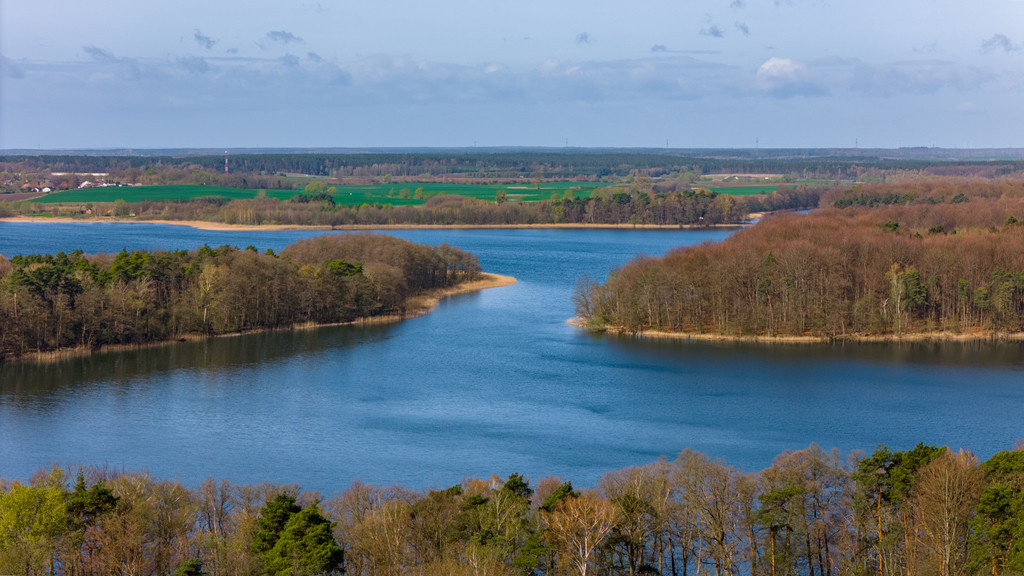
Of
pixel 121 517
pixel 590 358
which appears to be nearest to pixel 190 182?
pixel 590 358

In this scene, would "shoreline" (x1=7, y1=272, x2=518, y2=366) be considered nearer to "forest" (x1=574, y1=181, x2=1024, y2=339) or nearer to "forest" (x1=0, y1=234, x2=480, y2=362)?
"forest" (x1=0, y1=234, x2=480, y2=362)

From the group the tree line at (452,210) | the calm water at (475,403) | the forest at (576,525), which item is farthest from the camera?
the tree line at (452,210)

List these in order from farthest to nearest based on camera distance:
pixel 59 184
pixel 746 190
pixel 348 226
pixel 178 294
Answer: pixel 746 190 → pixel 59 184 → pixel 348 226 → pixel 178 294

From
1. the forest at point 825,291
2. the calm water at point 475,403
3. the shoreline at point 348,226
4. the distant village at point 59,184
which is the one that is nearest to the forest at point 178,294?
the calm water at point 475,403

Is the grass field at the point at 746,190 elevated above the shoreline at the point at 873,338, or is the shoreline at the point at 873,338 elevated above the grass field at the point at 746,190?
the grass field at the point at 746,190

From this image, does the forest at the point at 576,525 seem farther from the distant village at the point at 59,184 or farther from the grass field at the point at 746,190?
the distant village at the point at 59,184

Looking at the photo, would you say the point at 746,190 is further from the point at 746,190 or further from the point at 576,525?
the point at 576,525

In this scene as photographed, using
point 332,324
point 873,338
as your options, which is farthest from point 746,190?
point 332,324
